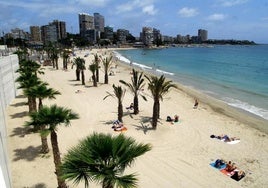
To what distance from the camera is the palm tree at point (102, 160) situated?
5879mm

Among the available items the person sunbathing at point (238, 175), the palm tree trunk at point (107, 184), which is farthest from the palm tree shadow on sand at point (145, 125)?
the palm tree trunk at point (107, 184)

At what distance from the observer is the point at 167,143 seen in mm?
14688

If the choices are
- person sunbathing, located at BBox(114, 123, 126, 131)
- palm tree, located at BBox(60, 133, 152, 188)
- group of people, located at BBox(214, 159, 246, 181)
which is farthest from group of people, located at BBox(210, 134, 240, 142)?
palm tree, located at BBox(60, 133, 152, 188)

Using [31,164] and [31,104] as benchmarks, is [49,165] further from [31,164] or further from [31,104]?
[31,104]

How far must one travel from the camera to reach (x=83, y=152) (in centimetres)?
626

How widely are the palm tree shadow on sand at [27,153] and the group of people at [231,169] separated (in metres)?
8.72

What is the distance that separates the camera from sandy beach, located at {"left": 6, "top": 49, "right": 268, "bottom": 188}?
1126 cm

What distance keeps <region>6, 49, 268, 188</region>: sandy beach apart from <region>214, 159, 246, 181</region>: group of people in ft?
0.71

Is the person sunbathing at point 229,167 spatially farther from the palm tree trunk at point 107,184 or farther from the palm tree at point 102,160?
the palm tree trunk at point 107,184

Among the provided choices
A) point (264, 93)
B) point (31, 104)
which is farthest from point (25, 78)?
point (264, 93)

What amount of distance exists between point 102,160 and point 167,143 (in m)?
8.97

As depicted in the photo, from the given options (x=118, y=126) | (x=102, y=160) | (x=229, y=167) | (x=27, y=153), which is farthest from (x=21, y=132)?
(x=229, y=167)

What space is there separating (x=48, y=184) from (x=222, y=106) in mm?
18591

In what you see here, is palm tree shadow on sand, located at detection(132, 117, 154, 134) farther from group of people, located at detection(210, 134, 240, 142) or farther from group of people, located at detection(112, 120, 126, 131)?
group of people, located at detection(210, 134, 240, 142)
